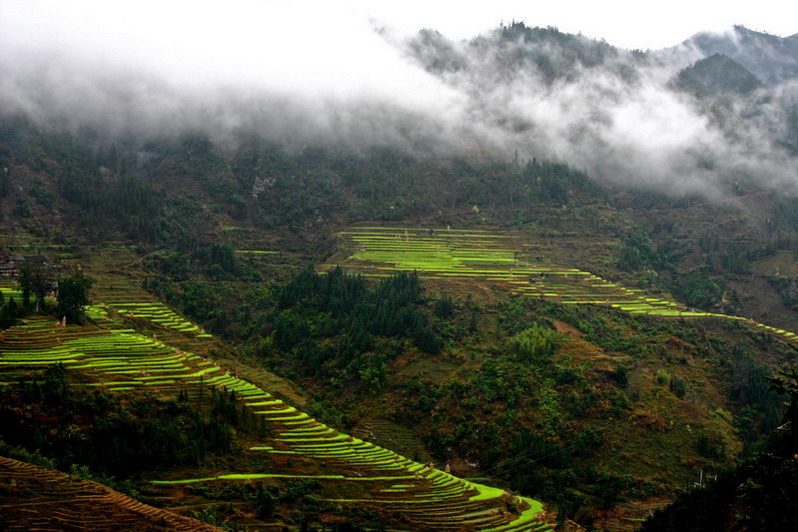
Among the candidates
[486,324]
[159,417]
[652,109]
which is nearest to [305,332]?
[486,324]

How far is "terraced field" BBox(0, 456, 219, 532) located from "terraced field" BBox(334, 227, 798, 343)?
163 ft

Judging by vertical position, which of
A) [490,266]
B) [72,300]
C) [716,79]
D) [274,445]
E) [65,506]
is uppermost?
[716,79]

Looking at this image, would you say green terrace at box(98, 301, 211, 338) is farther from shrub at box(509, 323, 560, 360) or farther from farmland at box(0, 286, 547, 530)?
shrub at box(509, 323, 560, 360)

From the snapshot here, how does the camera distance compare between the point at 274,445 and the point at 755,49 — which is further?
the point at 755,49

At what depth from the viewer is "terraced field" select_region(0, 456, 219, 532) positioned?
20136mm

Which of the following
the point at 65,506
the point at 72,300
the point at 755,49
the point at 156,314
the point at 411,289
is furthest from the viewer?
the point at 755,49

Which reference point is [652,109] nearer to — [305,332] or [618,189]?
[618,189]

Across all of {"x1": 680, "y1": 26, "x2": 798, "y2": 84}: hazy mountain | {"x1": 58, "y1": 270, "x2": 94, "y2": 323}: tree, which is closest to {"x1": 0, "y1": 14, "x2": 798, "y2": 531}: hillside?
{"x1": 58, "y1": 270, "x2": 94, "y2": 323}: tree

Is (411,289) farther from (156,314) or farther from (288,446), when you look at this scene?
(288,446)

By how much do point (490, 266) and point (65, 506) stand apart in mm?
59099

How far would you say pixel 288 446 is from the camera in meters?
37.2

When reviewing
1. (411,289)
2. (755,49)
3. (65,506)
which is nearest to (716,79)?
(755,49)

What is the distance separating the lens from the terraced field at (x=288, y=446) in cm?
3334

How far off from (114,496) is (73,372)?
14.6 m
